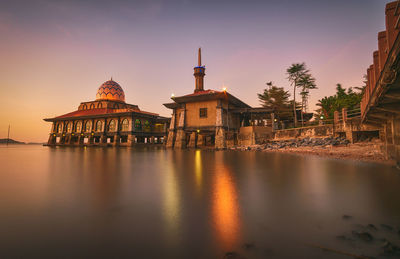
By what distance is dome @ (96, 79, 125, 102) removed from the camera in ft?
172

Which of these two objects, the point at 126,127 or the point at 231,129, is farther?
the point at 126,127

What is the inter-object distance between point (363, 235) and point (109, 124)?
160 ft

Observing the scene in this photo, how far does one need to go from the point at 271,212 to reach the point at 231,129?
28.1 meters

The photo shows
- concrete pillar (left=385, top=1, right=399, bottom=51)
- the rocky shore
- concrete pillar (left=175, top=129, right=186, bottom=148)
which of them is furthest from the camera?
concrete pillar (left=175, top=129, right=186, bottom=148)

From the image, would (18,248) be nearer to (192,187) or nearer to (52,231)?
(52,231)

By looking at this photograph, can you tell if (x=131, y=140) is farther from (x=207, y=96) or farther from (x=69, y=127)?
(x=69, y=127)

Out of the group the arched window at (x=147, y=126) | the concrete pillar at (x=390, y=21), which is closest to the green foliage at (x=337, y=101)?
the concrete pillar at (x=390, y=21)

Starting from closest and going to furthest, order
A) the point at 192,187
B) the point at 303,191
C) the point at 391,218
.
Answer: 1. the point at 391,218
2. the point at 303,191
3. the point at 192,187

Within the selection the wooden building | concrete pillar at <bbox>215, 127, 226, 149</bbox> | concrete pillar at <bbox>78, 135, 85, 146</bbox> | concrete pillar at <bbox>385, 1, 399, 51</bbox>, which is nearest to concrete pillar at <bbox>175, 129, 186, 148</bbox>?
the wooden building

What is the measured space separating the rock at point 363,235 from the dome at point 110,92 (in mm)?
57672

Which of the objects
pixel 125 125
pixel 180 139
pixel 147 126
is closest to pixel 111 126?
pixel 125 125

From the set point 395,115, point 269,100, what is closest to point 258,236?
point 395,115

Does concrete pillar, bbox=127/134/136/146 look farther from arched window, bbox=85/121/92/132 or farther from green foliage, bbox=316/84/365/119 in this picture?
green foliage, bbox=316/84/365/119

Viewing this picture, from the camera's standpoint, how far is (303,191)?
13.3 feet
